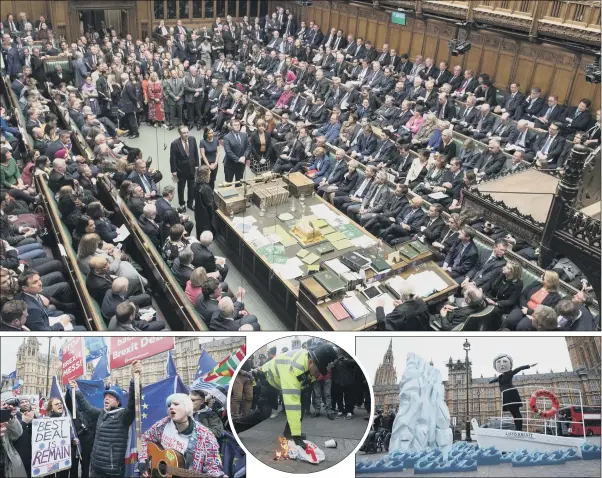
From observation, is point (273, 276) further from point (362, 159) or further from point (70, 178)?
point (362, 159)

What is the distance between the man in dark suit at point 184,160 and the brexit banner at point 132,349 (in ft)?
12.3

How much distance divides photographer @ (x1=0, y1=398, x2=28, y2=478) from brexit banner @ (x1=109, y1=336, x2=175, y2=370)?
0.65 m

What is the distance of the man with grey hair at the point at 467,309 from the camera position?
448cm

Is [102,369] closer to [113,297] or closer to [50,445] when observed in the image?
[50,445]

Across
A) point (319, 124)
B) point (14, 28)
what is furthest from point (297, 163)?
point (14, 28)

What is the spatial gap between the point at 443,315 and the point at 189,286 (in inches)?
83.6

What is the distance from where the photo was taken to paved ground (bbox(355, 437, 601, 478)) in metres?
3.50

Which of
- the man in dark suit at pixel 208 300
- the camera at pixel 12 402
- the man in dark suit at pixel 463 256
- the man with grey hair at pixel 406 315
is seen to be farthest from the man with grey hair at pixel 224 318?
the man in dark suit at pixel 463 256

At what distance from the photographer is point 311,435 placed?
136 inches

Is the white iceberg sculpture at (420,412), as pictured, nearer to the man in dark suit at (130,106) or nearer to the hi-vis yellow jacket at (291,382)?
the hi-vis yellow jacket at (291,382)

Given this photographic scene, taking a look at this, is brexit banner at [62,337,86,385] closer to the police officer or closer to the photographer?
the photographer

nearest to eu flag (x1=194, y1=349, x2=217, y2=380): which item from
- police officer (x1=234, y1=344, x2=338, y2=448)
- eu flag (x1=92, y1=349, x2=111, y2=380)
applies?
police officer (x1=234, y1=344, x2=338, y2=448)

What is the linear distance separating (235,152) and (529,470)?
17.4ft

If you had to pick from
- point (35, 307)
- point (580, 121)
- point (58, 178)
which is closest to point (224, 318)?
point (35, 307)
